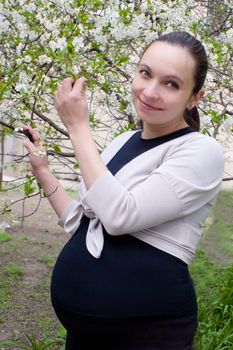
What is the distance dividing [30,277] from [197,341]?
7.30 feet

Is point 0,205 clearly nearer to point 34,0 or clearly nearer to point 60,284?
point 34,0

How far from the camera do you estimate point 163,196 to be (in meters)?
1.56

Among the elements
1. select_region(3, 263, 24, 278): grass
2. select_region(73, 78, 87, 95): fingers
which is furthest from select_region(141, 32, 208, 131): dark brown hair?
select_region(3, 263, 24, 278): grass

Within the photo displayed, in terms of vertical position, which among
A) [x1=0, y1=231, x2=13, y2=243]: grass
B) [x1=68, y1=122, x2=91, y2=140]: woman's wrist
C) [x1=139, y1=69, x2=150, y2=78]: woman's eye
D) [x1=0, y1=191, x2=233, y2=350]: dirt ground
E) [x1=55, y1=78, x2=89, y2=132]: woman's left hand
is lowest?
[x1=0, y1=191, x2=233, y2=350]: dirt ground

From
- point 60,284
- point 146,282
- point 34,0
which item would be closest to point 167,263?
point 146,282

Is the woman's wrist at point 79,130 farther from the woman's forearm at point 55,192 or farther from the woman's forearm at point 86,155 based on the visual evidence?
the woman's forearm at point 55,192

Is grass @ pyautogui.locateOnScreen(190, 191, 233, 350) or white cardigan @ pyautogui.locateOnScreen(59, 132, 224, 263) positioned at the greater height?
white cardigan @ pyautogui.locateOnScreen(59, 132, 224, 263)

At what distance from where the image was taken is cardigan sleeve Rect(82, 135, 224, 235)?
155cm

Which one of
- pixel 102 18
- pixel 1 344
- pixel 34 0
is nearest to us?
pixel 102 18

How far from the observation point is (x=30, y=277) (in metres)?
5.35

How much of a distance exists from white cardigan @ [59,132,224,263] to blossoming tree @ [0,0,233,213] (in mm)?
1277

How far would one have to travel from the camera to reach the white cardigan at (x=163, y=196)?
1.55 meters

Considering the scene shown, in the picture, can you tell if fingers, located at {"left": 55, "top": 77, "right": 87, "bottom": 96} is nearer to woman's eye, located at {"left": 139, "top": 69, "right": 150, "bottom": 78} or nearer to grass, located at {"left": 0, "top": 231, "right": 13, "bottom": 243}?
woman's eye, located at {"left": 139, "top": 69, "right": 150, "bottom": 78}

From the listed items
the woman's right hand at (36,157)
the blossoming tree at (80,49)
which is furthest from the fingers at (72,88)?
the blossoming tree at (80,49)
